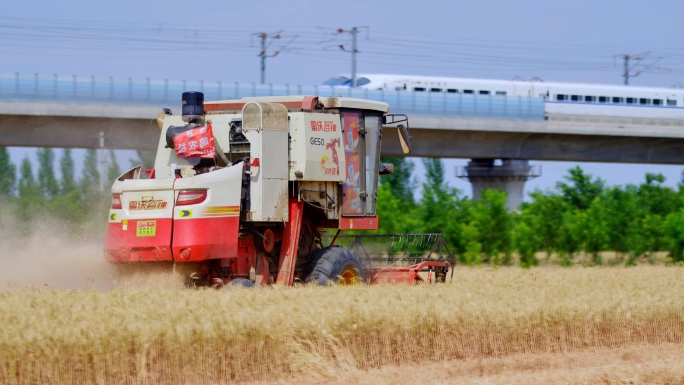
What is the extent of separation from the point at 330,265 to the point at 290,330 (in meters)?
4.28

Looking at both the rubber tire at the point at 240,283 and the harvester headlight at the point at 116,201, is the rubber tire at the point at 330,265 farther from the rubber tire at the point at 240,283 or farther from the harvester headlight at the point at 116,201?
the harvester headlight at the point at 116,201

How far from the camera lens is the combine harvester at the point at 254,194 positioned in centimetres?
1210

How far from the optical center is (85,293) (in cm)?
1133

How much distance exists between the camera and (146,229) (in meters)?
12.2

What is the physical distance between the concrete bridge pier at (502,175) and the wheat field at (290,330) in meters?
30.9

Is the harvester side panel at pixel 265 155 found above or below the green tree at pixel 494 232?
above

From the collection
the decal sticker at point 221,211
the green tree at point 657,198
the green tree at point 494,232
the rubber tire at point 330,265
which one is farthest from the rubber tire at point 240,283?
the green tree at point 657,198

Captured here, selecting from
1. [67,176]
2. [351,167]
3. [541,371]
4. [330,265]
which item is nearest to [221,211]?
[330,265]

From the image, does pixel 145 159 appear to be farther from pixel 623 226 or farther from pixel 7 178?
pixel 623 226

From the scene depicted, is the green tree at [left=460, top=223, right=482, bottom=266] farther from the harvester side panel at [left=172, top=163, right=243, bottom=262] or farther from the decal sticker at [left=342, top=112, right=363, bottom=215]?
the harvester side panel at [left=172, top=163, right=243, bottom=262]

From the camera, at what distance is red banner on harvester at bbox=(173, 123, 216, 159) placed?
41.9ft

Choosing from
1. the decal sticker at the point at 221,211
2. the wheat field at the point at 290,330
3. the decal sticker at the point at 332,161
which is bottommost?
the wheat field at the point at 290,330

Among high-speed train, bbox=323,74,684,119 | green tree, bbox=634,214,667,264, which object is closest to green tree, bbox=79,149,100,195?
green tree, bbox=634,214,667,264

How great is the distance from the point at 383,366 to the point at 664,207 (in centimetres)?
2882
